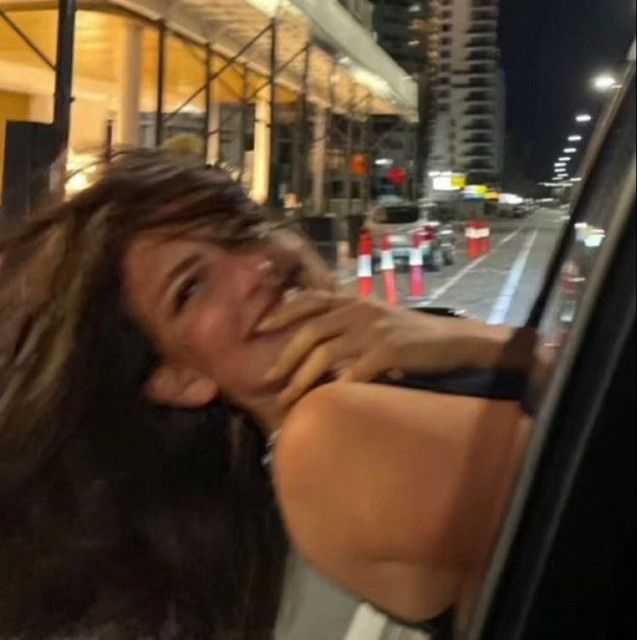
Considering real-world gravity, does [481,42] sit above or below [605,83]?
above

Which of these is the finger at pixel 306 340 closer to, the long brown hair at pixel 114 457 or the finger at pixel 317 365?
the finger at pixel 317 365

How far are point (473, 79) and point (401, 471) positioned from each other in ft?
8.77

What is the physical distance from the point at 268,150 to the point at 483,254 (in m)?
5.46

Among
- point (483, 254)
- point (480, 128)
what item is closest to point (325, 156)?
point (483, 254)

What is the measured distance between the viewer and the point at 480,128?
13.3 feet

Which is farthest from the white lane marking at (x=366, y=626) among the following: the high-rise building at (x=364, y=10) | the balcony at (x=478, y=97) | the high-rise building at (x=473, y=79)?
the high-rise building at (x=364, y=10)

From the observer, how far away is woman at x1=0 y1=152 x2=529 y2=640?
1327 mm

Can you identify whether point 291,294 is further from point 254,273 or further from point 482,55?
point 482,55

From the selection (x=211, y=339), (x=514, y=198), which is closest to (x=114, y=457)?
(x=211, y=339)

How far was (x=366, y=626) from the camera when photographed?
241cm

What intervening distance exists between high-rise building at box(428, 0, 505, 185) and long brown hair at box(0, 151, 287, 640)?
1.43 metres

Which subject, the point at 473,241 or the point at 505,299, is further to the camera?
the point at 473,241

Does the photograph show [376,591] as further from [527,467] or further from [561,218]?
[561,218]

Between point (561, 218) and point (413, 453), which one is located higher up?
point (561, 218)
